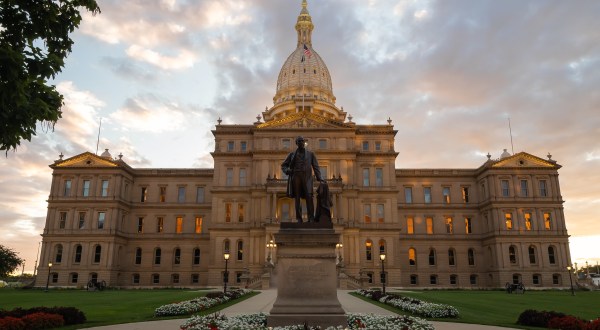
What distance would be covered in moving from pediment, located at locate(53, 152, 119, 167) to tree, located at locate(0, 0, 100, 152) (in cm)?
6050

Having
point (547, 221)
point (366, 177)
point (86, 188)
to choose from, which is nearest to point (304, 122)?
point (366, 177)

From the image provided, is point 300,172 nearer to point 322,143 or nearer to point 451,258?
point 322,143

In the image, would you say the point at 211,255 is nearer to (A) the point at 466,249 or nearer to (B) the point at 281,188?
(B) the point at 281,188

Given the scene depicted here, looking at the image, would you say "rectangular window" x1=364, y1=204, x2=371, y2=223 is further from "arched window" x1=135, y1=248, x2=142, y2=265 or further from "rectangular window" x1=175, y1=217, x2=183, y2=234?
"arched window" x1=135, y1=248, x2=142, y2=265

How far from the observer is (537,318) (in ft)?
60.4

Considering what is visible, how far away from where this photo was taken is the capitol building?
209ft

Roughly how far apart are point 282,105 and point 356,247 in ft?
127

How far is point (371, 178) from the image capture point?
220 feet

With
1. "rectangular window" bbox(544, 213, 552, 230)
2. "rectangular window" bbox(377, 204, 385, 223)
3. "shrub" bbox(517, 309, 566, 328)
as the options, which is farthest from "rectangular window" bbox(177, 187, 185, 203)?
"shrub" bbox(517, 309, 566, 328)

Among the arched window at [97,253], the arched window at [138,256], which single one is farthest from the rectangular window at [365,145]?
the arched window at [97,253]

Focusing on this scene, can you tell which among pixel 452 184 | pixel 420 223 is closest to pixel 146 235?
pixel 420 223

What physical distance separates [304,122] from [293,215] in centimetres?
1405

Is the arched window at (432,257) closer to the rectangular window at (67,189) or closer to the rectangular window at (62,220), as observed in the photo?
the rectangular window at (62,220)

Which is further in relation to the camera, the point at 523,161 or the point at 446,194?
the point at 446,194
